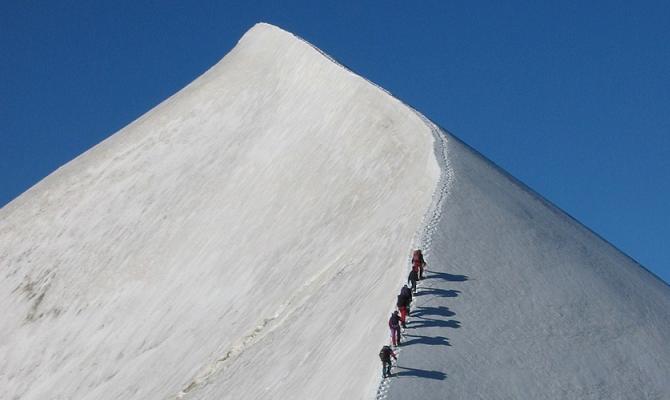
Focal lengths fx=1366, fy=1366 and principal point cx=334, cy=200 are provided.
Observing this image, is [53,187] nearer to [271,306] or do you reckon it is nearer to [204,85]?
[204,85]

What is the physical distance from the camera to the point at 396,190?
4375cm

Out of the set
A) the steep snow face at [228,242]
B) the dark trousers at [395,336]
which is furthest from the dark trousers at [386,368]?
the dark trousers at [395,336]

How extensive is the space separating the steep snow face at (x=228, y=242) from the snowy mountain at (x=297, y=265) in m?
0.10

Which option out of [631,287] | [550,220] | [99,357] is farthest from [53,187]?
[631,287]

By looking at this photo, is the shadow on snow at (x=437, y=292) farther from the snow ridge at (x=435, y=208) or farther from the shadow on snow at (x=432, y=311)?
the shadow on snow at (x=432, y=311)

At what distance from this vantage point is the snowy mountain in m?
28.1

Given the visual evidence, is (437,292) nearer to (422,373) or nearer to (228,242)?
(422,373)

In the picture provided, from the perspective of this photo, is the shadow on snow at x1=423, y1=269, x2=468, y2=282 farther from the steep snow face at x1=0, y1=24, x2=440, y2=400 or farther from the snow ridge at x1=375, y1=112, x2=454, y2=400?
the steep snow face at x1=0, y1=24, x2=440, y2=400

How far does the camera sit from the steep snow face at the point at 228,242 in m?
34.2

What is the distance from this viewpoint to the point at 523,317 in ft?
97.0

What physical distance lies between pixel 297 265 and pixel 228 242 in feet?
24.2

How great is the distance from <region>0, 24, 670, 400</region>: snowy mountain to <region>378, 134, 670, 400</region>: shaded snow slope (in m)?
0.07

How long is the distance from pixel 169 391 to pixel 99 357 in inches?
322

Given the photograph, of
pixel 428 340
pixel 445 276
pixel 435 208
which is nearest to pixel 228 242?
pixel 435 208
